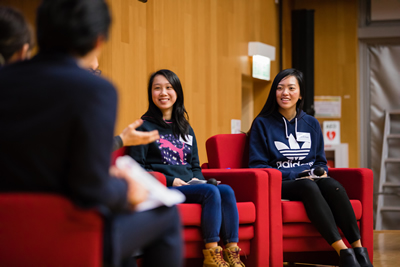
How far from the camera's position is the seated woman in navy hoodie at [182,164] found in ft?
7.89

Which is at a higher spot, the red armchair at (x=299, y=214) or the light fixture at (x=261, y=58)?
the light fixture at (x=261, y=58)

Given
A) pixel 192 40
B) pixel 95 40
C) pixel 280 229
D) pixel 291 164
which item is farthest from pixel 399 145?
pixel 95 40

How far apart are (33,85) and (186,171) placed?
70.0 inches

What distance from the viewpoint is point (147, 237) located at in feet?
4.00

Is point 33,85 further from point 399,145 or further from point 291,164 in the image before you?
point 399,145

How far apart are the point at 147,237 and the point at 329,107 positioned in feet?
18.6

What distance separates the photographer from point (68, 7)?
1.10 metres

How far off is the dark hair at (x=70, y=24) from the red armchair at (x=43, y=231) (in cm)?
35

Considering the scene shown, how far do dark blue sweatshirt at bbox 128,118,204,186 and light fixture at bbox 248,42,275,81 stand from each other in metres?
3.14

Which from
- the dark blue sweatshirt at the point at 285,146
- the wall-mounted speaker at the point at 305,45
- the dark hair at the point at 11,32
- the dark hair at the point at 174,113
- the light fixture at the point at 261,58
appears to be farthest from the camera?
the wall-mounted speaker at the point at 305,45

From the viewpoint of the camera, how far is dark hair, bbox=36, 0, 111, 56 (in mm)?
1095

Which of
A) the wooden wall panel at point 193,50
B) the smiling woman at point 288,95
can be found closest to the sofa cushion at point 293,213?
the smiling woman at point 288,95

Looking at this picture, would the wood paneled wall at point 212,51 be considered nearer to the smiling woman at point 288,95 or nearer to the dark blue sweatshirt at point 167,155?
the dark blue sweatshirt at point 167,155

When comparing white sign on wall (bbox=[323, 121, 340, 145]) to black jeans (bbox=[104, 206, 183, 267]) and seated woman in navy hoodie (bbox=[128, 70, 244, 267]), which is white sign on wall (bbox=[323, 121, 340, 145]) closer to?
seated woman in navy hoodie (bbox=[128, 70, 244, 267])
